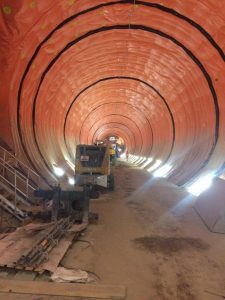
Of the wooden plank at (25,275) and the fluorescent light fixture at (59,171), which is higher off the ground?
the fluorescent light fixture at (59,171)

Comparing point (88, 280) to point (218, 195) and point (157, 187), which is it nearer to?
point (218, 195)

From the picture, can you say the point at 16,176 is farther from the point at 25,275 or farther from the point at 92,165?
the point at 25,275

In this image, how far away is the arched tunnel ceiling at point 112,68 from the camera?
9555 mm

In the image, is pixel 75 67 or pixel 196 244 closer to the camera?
pixel 196 244

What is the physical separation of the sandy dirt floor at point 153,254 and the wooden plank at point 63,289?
138 mm

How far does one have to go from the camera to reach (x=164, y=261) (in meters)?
6.01

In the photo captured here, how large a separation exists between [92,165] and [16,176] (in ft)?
14.7

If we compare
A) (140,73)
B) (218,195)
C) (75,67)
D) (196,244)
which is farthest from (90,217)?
(140,73)

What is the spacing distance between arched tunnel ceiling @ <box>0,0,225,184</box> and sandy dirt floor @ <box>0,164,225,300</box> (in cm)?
462

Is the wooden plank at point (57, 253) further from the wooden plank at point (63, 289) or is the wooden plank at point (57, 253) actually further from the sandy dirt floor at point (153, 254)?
the wooden plank at point (63, 289)

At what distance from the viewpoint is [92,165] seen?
14.1m

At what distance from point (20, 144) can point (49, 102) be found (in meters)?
4.71

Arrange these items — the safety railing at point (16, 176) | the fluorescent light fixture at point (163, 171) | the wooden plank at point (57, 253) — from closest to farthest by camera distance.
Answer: the wooden plank at point (57, 253) → the safety railing at point (16, 176) → the fluorescent light fixture at point (163, 171)

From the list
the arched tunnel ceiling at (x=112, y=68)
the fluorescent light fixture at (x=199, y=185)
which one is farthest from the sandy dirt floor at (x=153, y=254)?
the arched tunnel ceiling at (x=112, y=68)
